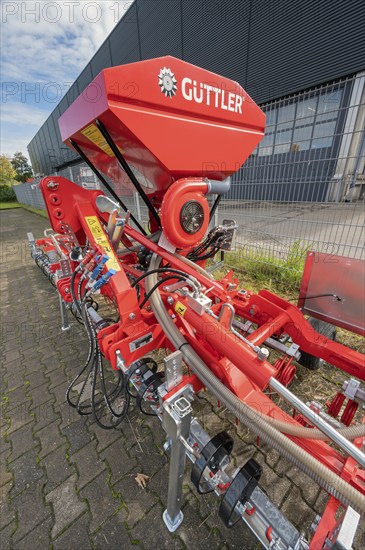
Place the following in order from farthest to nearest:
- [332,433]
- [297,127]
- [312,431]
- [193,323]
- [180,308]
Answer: [297,127], [180,308], [193,323], [312,431], [332,433]

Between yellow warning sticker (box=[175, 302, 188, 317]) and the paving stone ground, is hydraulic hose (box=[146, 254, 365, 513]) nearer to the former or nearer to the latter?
yellow warning sticker (box=[175, 302, 188, 317])

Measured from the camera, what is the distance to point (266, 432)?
105 centimetres

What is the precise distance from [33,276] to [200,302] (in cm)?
472

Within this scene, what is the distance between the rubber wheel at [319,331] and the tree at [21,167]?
51.5m

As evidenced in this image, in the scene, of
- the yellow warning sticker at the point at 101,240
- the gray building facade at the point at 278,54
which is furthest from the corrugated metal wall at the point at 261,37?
the yellow warning sticker at the point at 101,240

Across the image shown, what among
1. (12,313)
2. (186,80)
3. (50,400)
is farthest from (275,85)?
(50,400)

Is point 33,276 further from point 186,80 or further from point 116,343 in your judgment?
point 186,80

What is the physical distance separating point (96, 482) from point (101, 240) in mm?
1486

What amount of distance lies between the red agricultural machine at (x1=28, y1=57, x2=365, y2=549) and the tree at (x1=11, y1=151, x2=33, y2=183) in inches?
1997

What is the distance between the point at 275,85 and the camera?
8750mm

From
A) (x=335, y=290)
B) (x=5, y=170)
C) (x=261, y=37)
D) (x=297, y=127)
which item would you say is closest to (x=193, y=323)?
(x=335, y=290)

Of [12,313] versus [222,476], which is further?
[12,313]

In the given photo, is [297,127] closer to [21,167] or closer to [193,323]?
[193,323]

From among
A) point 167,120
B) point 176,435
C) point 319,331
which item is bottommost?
point 319,331
